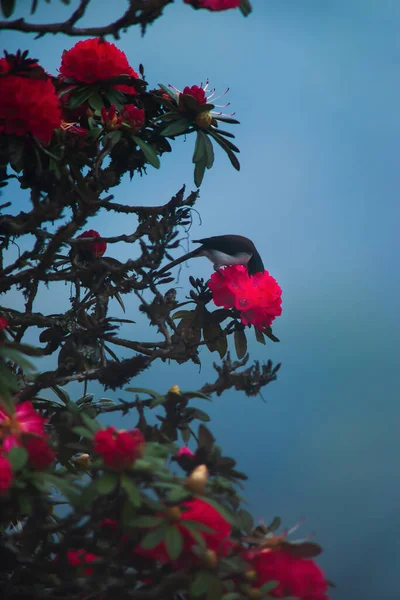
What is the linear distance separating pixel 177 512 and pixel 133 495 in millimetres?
82

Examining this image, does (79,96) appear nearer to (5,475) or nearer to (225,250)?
(225,250)

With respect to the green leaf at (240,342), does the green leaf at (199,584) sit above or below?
below

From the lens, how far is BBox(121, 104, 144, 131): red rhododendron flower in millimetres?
2158

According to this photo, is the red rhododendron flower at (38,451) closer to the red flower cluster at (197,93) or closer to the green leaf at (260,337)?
the green leaf at (260,337)

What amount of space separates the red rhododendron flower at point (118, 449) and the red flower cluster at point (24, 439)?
0.12 meters

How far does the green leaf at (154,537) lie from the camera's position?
1.24 metres

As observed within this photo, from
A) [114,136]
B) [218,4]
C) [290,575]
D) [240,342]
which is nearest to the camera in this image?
[290,575]

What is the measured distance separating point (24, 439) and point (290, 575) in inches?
21.7

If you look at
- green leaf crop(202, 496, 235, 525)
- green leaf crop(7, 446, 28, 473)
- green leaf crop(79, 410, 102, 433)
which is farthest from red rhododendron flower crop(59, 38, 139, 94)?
green leaf crop(202, 496, 235, 525)

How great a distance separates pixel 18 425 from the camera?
1.49m

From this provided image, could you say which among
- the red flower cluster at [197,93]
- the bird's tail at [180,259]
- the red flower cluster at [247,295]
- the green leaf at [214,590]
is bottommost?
the green leaf at [214,590]

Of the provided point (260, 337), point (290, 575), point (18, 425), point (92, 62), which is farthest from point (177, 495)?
point (92, 62)

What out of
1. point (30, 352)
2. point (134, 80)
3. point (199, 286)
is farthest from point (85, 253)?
point (30, 352)

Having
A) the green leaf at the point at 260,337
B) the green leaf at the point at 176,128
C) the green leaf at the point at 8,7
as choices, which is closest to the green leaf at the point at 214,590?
the green leaf at the point at 260,337
